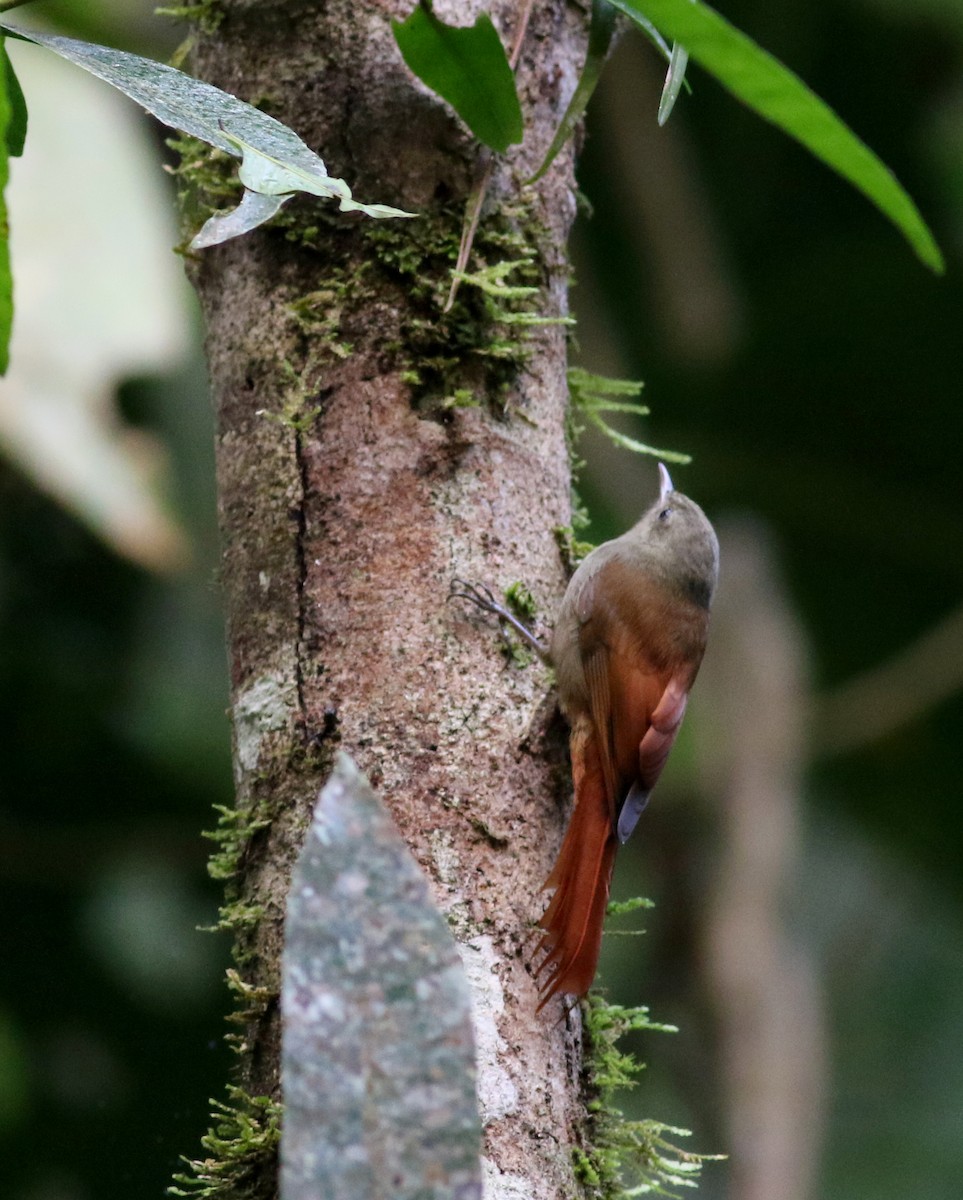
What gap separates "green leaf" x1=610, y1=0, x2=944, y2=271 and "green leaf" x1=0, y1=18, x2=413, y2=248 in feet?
1.19

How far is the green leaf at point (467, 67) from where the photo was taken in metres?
1.93

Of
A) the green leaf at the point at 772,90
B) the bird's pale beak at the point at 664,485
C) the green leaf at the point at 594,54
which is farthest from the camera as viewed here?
the bird's pale beak at the point at 664,485

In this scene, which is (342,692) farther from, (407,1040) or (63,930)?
(63,930)

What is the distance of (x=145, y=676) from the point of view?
439 cm

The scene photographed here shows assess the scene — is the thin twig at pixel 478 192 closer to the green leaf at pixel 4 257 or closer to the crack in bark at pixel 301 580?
the crack in bark at pixel 301 580

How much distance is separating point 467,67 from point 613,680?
1293 mm

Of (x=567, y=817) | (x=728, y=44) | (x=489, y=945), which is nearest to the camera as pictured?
(x=728, y=44)

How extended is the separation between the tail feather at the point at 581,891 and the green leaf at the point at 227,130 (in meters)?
0.92

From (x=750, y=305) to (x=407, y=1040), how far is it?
4932mm

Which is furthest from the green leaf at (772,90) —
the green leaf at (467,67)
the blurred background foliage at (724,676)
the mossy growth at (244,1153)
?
the blurred background foliage at (724,676)

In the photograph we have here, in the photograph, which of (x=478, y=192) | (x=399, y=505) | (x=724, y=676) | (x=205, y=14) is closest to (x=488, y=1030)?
(x=399, y=505)

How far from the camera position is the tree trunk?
1.88m

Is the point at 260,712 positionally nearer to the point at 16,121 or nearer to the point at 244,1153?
the point at 244,1153

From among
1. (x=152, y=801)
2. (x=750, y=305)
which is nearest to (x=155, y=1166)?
(x=152, y=801)
